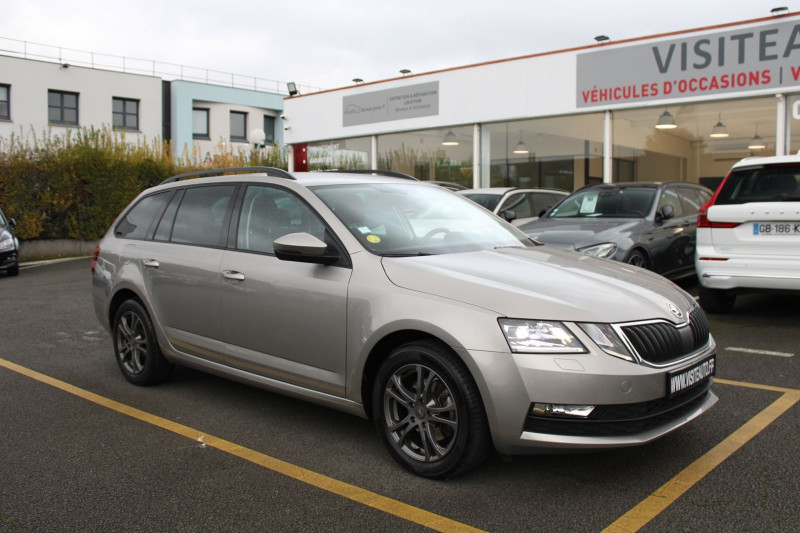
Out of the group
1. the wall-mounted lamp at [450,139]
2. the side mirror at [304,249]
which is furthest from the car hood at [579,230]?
the wall-mounted lamp at [450,139]

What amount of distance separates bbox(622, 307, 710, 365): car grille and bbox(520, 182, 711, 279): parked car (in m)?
4.53

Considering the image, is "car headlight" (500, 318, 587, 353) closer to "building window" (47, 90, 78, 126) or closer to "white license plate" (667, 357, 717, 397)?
"white license plate" (667, 357, 717, 397)

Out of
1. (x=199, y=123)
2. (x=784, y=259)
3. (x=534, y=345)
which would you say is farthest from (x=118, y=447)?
(x=199, y=123)

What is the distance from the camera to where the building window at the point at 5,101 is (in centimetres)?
3450

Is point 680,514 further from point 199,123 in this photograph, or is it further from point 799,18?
point 199,123

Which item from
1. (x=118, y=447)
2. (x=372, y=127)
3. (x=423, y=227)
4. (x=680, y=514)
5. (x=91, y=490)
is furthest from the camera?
(x=372, y=127)

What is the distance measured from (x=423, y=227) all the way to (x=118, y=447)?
223cm

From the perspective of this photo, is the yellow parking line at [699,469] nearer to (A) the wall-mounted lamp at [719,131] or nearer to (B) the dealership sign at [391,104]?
(A) the wall-mounted lamp at [719,131]

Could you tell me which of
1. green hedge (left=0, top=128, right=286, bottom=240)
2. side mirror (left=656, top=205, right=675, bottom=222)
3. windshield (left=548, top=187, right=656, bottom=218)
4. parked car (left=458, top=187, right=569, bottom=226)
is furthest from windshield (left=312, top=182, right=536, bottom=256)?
green hedge (left=0, top=128, right=286, bottom=240)

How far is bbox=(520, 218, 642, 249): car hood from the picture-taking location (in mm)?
8320

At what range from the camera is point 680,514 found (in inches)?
123

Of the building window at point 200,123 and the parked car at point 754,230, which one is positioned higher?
the building window at point 200,123

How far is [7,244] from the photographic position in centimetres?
1419

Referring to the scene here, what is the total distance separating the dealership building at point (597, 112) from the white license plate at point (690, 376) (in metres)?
11.4
